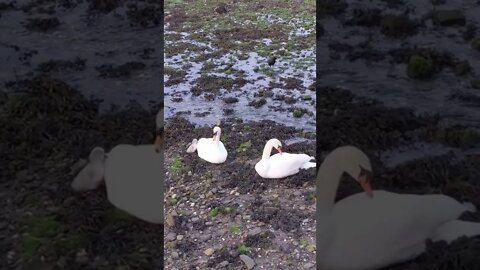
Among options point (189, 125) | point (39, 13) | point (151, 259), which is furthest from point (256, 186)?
point (39, 13)

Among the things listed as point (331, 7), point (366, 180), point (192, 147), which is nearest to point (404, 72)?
point (331, 7)

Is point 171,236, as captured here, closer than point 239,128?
Yes

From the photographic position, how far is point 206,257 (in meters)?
3.56

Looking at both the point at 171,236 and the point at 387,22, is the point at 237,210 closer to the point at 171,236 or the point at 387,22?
the point at 171,236

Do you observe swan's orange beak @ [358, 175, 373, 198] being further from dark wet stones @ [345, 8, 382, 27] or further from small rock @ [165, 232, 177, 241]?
small rock @ [165, 232, 177, 241]

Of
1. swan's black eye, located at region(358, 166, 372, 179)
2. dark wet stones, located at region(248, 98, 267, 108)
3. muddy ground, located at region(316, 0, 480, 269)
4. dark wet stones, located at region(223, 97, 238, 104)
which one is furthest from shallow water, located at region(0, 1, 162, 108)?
dark wet stones, located at region(223, 97, 238, 104)

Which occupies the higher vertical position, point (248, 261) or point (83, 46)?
point (83, 46)

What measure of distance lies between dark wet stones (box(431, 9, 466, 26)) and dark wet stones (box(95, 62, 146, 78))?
1.28 m

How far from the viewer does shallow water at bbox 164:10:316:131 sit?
5.52 meters

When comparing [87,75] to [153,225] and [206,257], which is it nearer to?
[153,225]

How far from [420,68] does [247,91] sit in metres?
3.44

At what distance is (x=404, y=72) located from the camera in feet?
8.61

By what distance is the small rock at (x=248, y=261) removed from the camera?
11.3 feet

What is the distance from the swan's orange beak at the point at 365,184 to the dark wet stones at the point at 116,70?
1.15m
